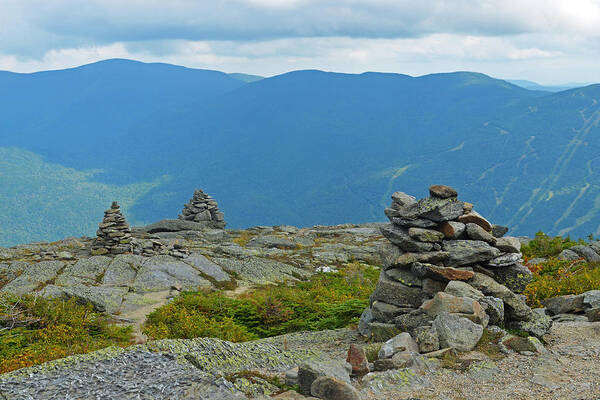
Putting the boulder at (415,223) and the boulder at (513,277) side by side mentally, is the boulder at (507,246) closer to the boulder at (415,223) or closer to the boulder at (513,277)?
the boulder at (513,277)

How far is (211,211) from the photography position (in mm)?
60906

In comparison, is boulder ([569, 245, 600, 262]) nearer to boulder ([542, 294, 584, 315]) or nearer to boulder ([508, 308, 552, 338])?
boulder ([542, 294, 584, 315])

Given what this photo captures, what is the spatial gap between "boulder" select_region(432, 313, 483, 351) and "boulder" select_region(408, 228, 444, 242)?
157 inches

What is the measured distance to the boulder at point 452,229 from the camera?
15526mm

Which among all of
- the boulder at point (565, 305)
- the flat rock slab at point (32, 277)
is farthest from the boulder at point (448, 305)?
the flat rock slab at point (32, 277)

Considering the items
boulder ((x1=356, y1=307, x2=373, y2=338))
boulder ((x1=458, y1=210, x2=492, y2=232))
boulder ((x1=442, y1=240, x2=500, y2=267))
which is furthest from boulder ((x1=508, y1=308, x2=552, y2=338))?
boulder ((x1=356, y1=307, x2=373, y2=338))

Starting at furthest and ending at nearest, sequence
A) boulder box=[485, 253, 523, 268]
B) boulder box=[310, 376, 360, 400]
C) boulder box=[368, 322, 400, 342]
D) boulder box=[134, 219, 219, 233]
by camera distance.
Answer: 1. boulder box=[134, 219, 219, 233]
2. boulder box=[485, 253, 523, 268]
3. boulder box=[368, 322, 400, 342]
4. boulder box=[310, 376, 360, 400]

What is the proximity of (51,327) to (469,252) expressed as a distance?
46.5 feet

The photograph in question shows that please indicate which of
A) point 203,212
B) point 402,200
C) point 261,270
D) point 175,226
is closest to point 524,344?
point 402,200

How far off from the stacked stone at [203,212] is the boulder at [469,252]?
46.5 m

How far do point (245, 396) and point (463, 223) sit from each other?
34.2 ft

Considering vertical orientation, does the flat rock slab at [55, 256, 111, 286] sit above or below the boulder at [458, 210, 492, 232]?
below

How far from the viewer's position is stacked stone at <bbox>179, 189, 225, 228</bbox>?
5959 centimetres

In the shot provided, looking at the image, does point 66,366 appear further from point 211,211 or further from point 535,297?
point 211,211
